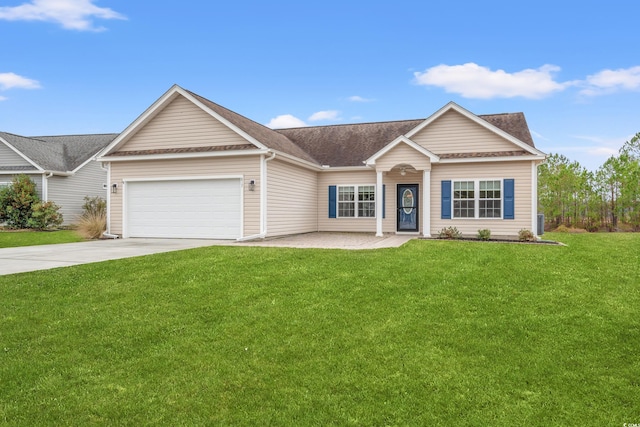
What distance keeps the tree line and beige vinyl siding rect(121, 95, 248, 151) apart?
18.9m

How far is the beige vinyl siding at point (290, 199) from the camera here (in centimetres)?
1541

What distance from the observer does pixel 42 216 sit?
22.1 m

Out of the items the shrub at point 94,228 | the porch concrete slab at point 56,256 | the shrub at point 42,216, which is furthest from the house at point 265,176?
the shrub at point 42,216

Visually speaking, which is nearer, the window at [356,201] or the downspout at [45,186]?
the window at [356,201]

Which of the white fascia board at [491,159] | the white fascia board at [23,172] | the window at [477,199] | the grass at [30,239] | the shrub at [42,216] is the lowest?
the grass at [30,239]

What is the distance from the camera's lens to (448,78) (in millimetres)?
25375

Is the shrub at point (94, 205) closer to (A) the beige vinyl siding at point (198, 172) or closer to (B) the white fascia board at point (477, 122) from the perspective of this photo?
(A) the beige vinyl siding at point (198, 172)

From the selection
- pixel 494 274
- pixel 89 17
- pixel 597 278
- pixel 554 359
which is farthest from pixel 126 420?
pixel 89 17

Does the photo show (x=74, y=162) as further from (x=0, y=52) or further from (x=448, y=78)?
(x=448, y=78)

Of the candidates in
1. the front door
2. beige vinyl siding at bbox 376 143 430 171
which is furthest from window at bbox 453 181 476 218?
the front door

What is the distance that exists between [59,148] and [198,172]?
17111mm

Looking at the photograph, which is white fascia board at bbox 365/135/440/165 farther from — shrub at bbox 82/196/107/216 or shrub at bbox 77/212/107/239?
shrub at bbox 82/196/107/216

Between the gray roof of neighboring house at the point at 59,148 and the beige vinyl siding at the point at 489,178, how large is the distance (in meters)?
20.4

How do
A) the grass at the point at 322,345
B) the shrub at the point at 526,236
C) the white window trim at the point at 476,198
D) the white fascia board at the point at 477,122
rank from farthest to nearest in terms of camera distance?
the white window trim at the point at 476,198
the white fascia board at the point at 477,122
the shrub at the point at 526,236
the grass at the point at 322,345
